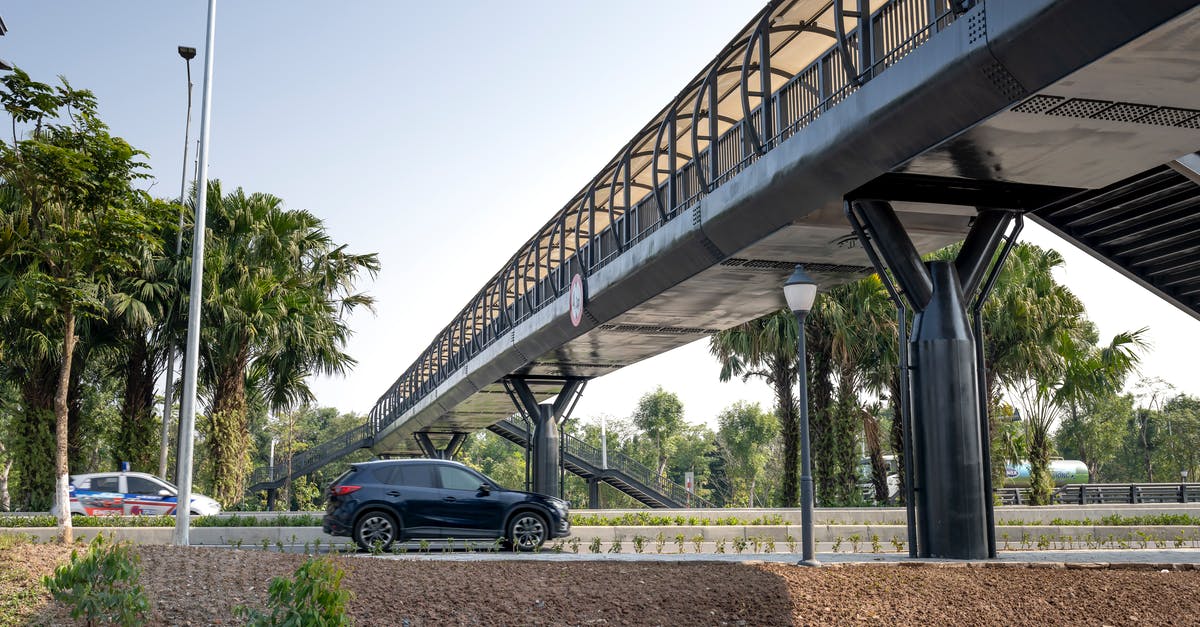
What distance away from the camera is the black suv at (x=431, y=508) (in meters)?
15.4

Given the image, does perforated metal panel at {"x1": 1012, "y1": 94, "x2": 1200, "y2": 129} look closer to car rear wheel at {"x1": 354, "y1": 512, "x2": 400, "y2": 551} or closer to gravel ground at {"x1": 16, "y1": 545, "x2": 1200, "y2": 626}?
gravel ground at {"x1": 16, "y1": 545, "x2": 1200, "y2": 626}

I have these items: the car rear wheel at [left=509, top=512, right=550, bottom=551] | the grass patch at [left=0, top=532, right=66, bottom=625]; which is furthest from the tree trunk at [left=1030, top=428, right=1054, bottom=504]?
the grass patch at [left=0, top=532, right=66, bottom=625]

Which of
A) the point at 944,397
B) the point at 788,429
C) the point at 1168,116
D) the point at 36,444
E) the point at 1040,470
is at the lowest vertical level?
the point at 1040,470

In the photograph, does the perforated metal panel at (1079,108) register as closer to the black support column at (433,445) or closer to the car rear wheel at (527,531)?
the car rear wheel at (527,531)

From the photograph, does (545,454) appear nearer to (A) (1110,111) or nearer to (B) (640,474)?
(B) (640,474)

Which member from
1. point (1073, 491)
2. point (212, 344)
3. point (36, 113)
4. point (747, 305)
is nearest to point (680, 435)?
point (1073, 491)

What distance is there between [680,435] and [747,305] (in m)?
67.6

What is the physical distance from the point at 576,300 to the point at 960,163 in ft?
36.7

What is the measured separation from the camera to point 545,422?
89.5ft

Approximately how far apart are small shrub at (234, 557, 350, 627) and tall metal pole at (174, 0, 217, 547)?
35.3 ft

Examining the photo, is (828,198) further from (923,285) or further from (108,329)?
(108,329)

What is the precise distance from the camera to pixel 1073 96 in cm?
923

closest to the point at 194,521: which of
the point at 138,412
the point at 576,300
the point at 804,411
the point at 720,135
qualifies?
the point at 576,300

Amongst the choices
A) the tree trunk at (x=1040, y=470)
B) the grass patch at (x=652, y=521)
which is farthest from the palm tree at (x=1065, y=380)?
the grass patch at (x=652, y=521)
